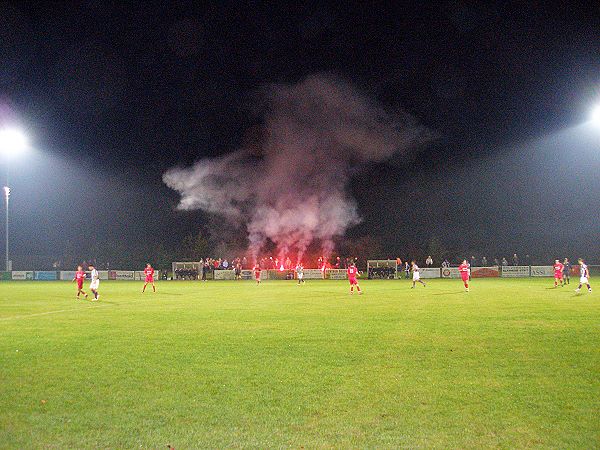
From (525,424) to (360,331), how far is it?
23.7ft

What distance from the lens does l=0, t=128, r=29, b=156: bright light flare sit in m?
48.5

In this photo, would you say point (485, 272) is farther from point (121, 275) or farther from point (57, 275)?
point (57, 275)

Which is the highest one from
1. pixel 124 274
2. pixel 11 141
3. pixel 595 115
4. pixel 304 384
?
pixel 11 141

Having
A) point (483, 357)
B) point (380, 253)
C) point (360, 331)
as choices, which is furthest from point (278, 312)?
point (380, 253)

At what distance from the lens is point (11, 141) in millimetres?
48969

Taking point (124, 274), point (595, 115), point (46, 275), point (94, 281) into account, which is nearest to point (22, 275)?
point (46, 275)

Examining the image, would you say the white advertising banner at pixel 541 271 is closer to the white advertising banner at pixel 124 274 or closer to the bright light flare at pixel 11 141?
the white advertising banner at pixel 124 274

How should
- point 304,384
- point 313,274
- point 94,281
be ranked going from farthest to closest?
point 313,274 < point 94,281 < point 304,384

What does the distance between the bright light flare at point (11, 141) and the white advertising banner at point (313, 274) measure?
2955cm

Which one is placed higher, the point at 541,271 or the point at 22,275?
the point at 541,271

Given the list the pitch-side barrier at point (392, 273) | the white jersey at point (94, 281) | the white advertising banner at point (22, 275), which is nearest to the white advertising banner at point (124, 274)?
the pitch-side barrier at point (392, 273)

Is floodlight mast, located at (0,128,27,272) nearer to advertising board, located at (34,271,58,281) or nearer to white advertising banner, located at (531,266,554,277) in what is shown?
advertising board, located at (34,271,58,281)

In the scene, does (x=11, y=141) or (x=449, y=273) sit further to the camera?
(x=449, y=273)

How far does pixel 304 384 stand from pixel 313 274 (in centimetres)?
4611
